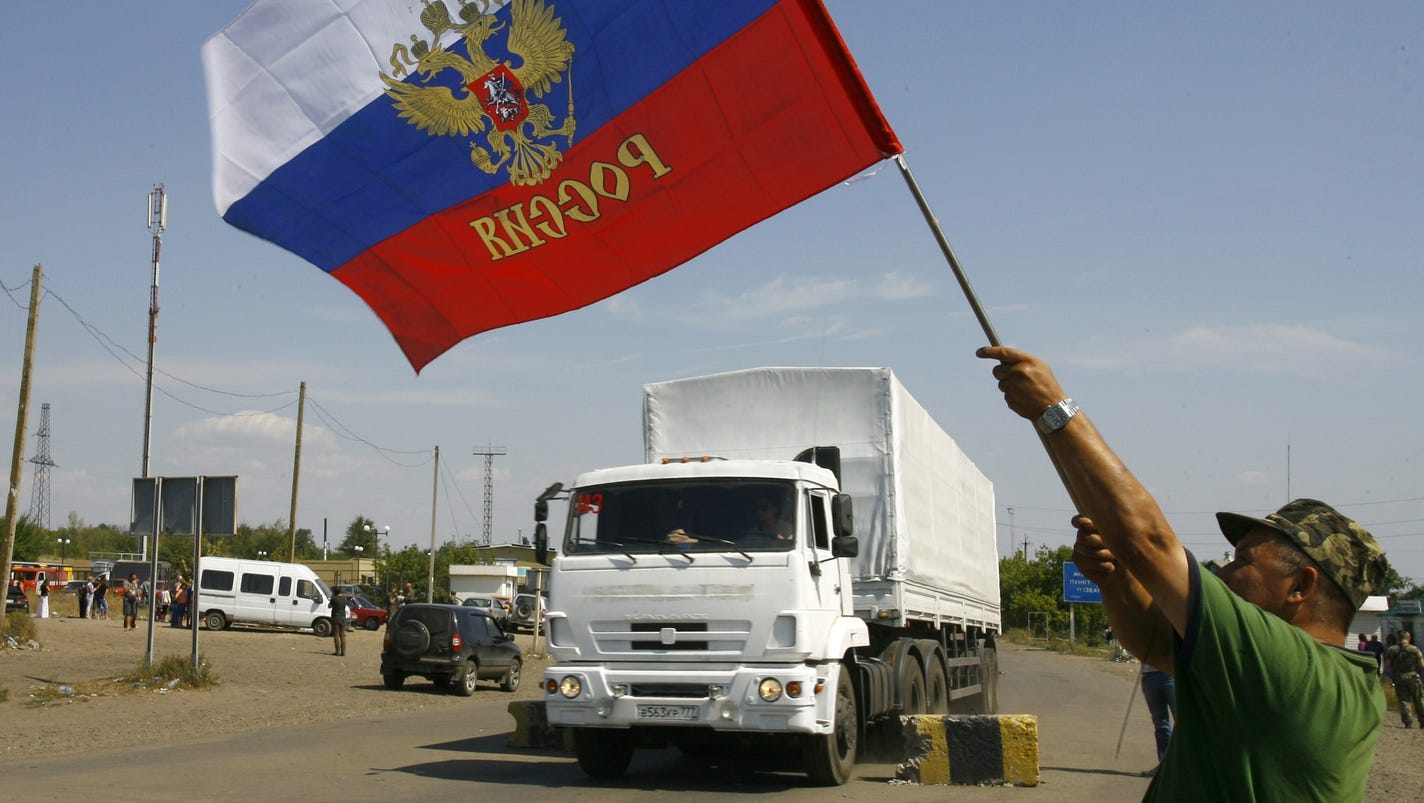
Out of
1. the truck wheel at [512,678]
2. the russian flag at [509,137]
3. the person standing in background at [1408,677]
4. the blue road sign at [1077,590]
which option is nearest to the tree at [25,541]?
the truck wheel at [512,678]

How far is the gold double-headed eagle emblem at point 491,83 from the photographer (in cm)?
605

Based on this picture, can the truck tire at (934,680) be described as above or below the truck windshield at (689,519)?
below

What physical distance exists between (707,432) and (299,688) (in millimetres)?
13997

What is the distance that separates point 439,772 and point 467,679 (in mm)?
12337

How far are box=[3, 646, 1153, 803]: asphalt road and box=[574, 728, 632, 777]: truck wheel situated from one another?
0.17 m

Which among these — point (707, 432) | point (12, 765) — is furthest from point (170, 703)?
point (707, 432)

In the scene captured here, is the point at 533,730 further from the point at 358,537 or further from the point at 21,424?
the point at 358,537

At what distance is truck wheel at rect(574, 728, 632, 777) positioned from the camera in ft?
38.6

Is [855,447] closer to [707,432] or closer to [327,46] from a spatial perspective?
[707,432]

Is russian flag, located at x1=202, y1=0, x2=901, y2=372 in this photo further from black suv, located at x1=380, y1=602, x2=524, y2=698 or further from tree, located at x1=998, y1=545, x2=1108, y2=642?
tree, located at x1=998, y1=545, x2=1108, y2=642

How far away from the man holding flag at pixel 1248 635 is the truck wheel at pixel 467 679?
22.7 m

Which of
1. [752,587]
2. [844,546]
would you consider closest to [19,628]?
[752,587]

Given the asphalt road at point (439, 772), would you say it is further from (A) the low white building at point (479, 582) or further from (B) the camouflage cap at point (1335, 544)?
(A) the low white building at point (479, 582)

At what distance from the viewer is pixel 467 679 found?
2464cm
